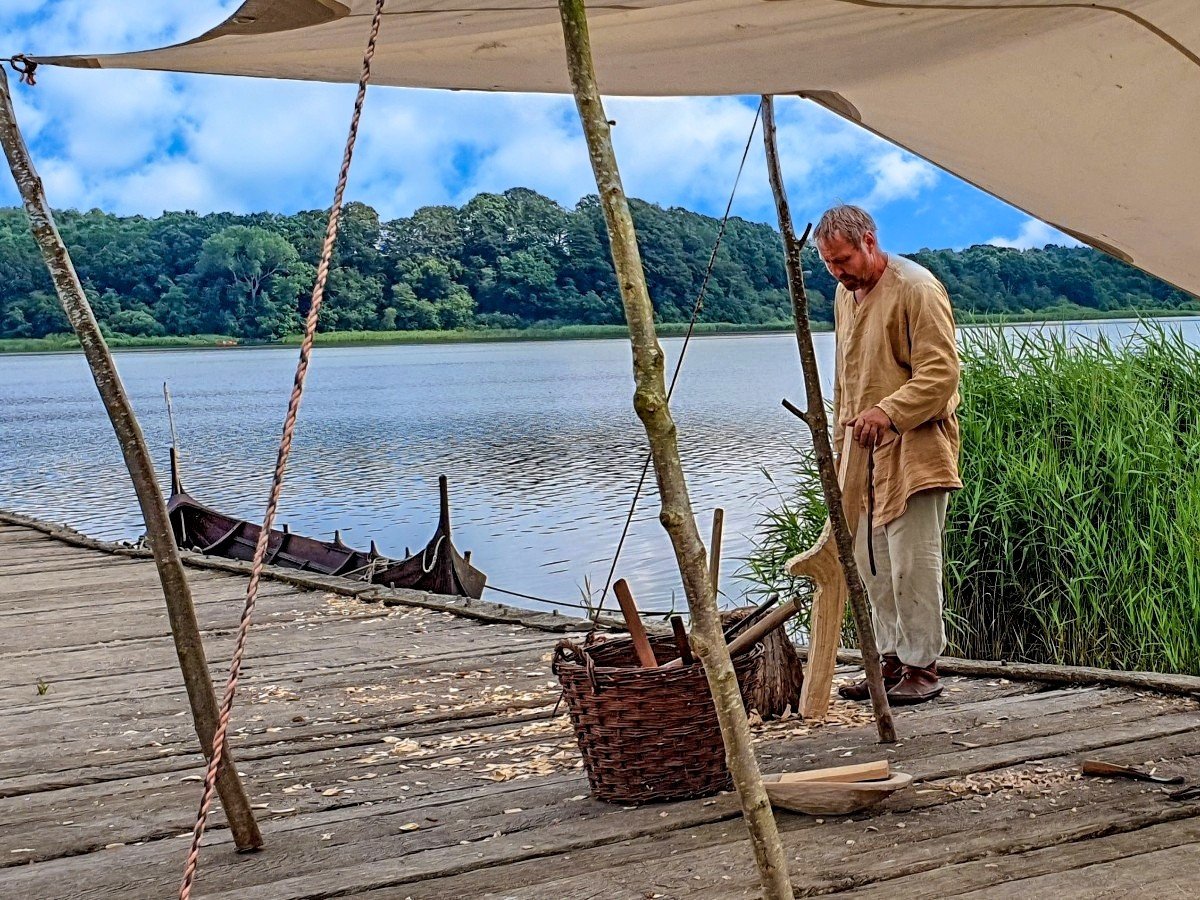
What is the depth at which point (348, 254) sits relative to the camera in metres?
48.6

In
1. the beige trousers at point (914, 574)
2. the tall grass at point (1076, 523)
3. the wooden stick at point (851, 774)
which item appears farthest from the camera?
the tall grass at point (1076, 523)

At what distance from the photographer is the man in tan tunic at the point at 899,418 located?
3701mm

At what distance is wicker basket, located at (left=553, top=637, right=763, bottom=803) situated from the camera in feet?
9.91

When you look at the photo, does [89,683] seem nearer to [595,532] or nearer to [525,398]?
[595,532]

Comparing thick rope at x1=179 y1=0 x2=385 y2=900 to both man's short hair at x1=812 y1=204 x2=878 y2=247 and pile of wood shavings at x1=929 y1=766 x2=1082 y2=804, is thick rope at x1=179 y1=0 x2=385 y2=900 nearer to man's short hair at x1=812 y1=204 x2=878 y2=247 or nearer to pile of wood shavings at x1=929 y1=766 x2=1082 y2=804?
pile of wood shavings at x1=929 y1=766 x2=1082 y2=804

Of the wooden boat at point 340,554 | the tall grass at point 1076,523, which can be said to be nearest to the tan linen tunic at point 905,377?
the tall grass at point 1076,523

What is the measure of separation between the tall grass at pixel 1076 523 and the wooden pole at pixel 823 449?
6.62 ft

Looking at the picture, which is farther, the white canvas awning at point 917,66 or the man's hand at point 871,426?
the man's hand at point 871,426

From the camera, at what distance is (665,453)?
1.67m

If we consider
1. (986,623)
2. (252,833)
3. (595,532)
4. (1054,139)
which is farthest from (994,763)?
(595,532)

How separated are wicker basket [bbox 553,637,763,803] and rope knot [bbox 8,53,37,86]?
1.77m

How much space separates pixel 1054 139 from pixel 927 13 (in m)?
0.63

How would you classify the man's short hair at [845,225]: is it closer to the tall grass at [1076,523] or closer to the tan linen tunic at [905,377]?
the tan linen tunic at [905,377]

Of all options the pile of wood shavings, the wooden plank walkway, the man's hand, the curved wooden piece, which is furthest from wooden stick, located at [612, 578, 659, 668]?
the man's hand
